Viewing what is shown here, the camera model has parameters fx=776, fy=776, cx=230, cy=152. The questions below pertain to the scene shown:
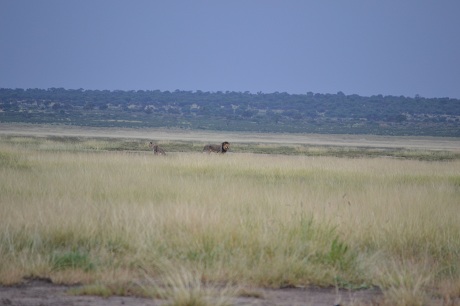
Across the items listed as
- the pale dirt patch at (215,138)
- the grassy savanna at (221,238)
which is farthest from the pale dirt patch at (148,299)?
the pale dirt patch at (215,138)

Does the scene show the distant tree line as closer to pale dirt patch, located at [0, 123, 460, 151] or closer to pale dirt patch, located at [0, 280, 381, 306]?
pale dirt patch, located at [0, 123, 460, 151]

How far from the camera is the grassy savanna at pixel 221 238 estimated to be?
27.0 feet

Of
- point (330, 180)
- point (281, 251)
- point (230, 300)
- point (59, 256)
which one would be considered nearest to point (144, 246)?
point (59, 256)

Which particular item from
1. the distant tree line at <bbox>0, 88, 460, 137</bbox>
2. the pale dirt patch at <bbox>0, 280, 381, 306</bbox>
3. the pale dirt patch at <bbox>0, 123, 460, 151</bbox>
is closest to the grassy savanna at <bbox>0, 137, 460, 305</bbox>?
the pale dirt patch at <bbox>0, 280, 381, 306</bbox>

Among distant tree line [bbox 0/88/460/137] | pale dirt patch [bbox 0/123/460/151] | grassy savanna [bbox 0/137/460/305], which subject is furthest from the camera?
distant tree line [bbox 0/88/460/137]

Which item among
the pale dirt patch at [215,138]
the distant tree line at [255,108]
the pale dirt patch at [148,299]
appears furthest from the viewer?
the distant tree line at [255,108]

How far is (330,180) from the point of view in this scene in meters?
19.8

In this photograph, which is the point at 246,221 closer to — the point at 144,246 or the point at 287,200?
the point at 144,246

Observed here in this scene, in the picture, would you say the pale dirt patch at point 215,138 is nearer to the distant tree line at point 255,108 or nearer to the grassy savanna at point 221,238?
the distant tree line at point 255,108

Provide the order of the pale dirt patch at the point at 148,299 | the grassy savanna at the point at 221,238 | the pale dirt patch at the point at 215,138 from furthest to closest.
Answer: the pale dirt patch at the point at 215,138 < the grassy savanna at the point at 221,238 < the pale dirt patch at the point at 148,299

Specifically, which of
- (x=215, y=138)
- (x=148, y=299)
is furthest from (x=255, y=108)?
(x=148, y=299)

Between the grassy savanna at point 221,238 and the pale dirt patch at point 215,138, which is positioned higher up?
the grassy savanna at point 221,238

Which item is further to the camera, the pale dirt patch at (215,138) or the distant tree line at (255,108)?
the distant tree line at (255,108)

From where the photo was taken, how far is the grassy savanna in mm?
8227
